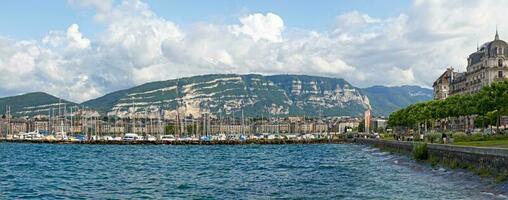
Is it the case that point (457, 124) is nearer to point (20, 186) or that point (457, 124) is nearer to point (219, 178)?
point (219, 178)

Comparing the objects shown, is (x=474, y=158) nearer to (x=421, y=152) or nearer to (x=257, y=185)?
(x=257, y=185)

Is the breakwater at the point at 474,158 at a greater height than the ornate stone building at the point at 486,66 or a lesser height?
lesser

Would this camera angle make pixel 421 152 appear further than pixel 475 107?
No

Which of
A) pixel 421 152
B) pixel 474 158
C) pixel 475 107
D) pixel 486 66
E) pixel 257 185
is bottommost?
pixel 257 185

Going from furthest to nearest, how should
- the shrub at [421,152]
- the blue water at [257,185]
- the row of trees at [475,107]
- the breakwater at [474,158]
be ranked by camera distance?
the row of trees at [475,107] → the shrub at [421,152] → the breakwater at [474,158] → the blue water at [257,185]

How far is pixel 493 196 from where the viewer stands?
3241 cm

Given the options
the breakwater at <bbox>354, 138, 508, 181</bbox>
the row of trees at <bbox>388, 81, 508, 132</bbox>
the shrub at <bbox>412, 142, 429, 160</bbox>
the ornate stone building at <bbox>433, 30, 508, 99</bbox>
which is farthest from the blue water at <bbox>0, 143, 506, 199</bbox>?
the ornate stone building at <bbox>433, 30, 508, 99</bbox>

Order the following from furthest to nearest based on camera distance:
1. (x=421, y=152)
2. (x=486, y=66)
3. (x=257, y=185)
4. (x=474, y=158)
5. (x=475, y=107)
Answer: (x=486, y=66) < (x=475, y=107) < (x=421, y=152) < (x=474, y=158) < (x=257, y=185)

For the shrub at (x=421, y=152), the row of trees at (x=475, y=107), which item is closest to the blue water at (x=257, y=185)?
the shrub at (x=421, y=152)

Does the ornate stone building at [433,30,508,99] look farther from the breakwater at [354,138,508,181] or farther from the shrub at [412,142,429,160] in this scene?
the breakwater at [354,138,508,181]

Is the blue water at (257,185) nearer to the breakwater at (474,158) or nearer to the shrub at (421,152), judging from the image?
the breakwater at (474,158)

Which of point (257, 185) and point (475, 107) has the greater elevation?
point (475, 107)

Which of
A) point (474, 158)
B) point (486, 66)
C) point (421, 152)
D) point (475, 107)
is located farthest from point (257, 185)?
point (486, 66)

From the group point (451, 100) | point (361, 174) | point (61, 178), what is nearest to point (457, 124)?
point (451, 100)
